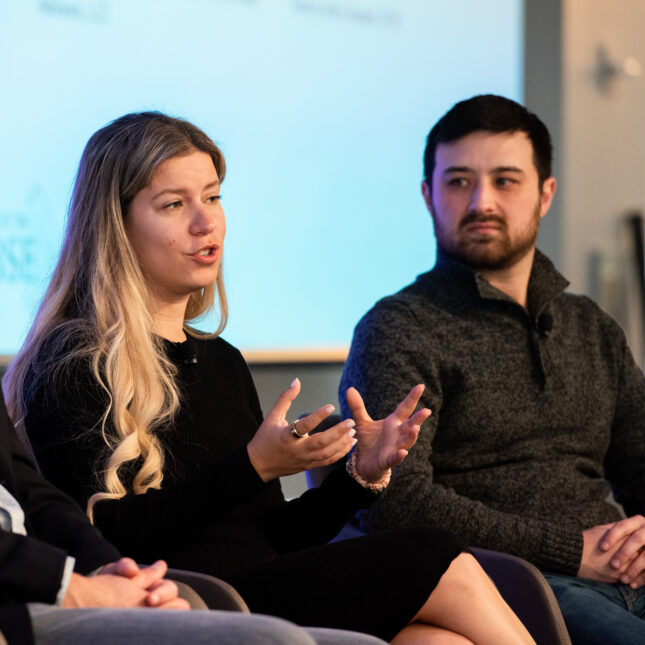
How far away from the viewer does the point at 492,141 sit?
7.47ft

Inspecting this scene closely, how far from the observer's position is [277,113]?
10.6 feet

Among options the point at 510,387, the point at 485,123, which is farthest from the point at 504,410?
the point at 485,123

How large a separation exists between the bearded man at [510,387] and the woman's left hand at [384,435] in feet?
0.77

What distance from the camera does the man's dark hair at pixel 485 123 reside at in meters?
2.28

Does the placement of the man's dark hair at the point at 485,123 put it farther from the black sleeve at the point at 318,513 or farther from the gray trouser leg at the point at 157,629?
the gray trouser leg at the point at 157,629

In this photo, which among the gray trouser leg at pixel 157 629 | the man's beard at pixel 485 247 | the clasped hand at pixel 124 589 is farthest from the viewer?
the man's beard at pixel 485 247

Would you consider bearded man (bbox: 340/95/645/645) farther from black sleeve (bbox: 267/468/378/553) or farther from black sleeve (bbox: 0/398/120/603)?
black sleeve (bbox: 0/398/120/603)

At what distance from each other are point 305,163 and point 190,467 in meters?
1.77

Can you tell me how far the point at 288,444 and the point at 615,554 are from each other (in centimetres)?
82

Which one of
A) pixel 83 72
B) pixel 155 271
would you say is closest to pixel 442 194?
pixel 155 271

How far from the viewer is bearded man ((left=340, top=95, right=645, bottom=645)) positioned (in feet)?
6.30

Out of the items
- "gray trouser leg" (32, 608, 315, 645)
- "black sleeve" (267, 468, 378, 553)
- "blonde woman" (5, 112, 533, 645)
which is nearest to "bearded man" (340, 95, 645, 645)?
"black sleeve" (267, 468, 378, 553)

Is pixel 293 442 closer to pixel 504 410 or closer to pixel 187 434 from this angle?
pixel 187 434

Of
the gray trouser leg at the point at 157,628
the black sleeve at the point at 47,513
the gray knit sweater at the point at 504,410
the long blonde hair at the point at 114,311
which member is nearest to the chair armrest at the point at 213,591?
the black sleeve at the point at 47,513
